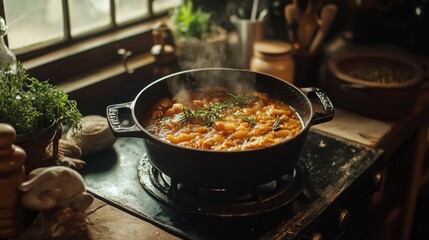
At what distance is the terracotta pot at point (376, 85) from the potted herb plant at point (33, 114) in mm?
1096

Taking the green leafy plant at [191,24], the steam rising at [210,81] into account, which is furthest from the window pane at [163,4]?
the steam rising at [210,81]

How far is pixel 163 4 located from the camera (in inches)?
95.2

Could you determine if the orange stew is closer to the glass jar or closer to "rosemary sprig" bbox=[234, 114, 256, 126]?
"rosemary sprig" bbox=[234, 114, 256, 126]

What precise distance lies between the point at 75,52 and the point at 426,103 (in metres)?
1.39

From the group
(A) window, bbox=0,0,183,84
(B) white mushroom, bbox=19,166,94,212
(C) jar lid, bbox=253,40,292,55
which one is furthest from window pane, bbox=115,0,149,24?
(B) white mushroom, bbox=19,166,94,212

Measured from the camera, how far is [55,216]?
1266 mm

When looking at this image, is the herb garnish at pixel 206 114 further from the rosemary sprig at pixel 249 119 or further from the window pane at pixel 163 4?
the window pane at pixel 163 4

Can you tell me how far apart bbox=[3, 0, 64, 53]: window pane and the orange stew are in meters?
0.51

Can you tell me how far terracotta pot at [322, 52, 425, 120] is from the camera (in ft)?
6.84

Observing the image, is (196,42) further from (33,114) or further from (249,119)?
(33,114)

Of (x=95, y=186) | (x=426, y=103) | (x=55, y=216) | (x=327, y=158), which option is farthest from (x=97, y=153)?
(x=426, y=103)

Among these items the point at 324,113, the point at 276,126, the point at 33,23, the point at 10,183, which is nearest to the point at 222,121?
the point at 276,126

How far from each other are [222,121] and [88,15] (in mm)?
752

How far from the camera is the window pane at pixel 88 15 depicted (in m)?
2.01
